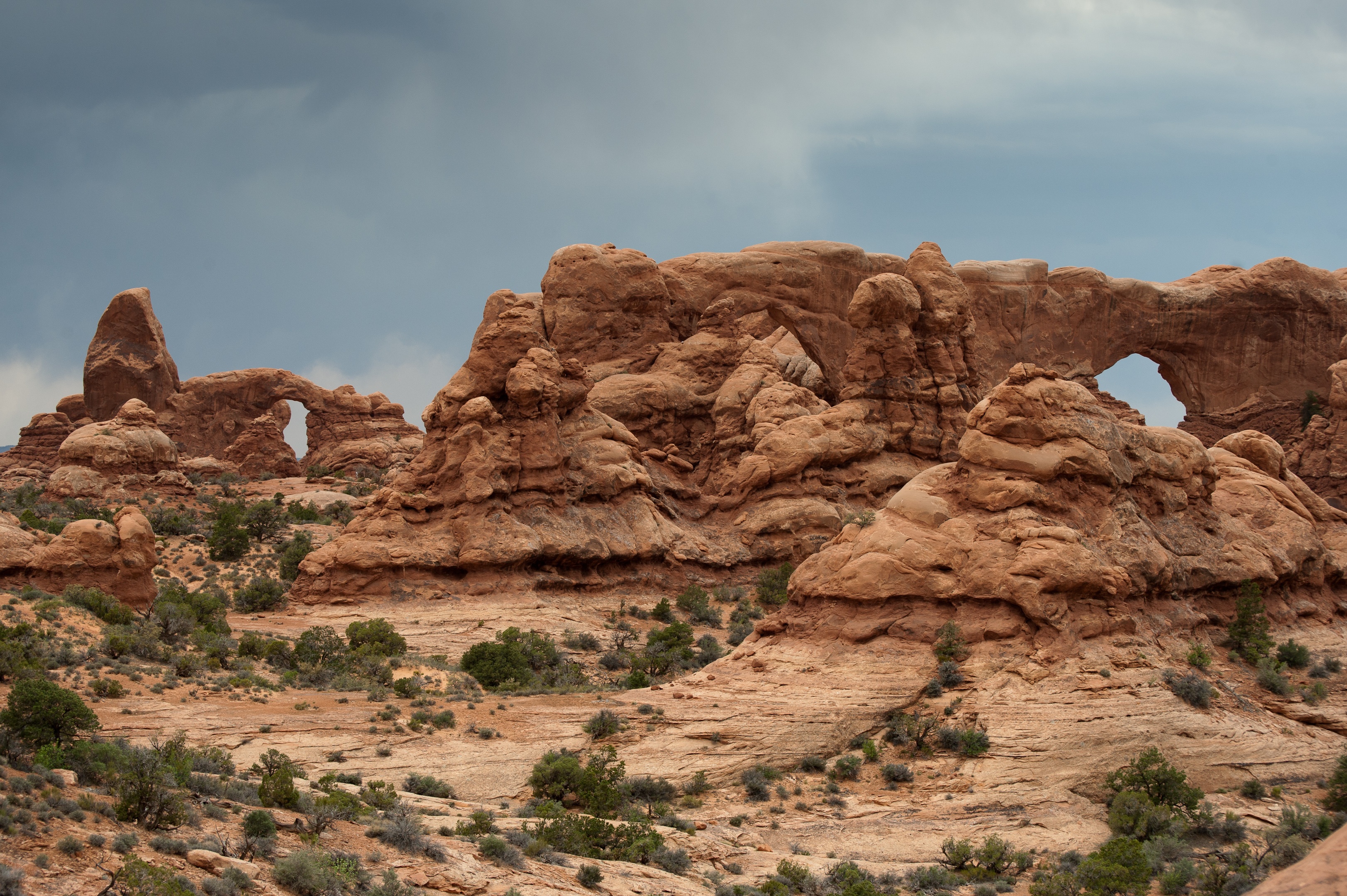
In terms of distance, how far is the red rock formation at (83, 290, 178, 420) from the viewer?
83.6 metres

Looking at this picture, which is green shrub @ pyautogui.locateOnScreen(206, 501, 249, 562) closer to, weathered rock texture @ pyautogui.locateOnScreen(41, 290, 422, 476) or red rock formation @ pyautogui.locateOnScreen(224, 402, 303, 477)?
red rock formation @ pyautogui.locateOnScreen(224, 402, 303, 477)

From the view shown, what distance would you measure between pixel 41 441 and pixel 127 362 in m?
8.05

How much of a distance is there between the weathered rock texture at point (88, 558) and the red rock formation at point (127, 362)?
56362 mm

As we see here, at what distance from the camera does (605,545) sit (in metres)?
44.2

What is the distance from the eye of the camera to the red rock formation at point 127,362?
3290 inches

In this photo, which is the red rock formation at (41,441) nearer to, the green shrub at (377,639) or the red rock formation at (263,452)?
the red rock formation at (263,452)

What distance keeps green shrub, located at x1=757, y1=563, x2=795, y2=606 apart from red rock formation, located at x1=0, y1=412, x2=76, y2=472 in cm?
5633

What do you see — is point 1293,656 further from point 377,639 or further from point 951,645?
point 377,639

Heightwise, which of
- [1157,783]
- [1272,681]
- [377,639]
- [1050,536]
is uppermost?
[1050,536]

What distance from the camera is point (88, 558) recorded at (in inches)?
1194

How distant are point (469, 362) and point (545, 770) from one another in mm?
25643

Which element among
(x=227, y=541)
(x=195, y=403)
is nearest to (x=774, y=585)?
(x=227, y=541)

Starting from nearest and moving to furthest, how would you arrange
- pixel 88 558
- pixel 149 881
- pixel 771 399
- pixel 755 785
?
pixel 149 881 → pixel 755 785 → pixel 88 558 → pixel 771 399

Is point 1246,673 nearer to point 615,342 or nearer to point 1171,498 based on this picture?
point 1171,498
